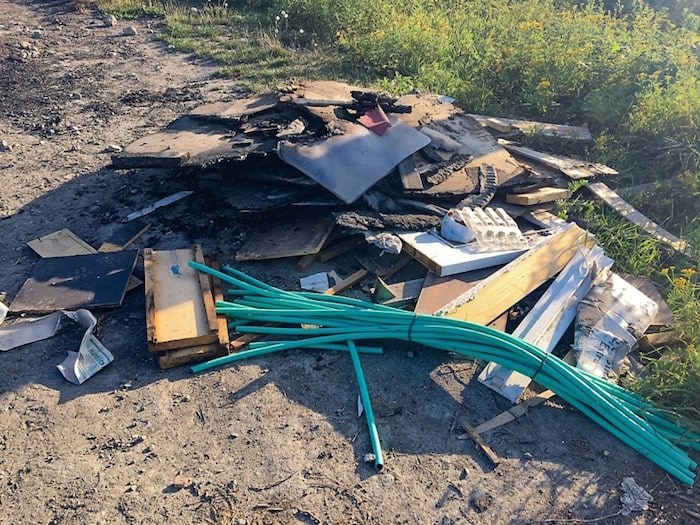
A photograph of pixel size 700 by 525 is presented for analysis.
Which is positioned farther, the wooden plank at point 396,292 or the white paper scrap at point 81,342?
the wooden plank at point 396,292

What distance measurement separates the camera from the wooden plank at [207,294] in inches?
154

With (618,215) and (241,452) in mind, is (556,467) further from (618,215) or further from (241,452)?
(618,215)

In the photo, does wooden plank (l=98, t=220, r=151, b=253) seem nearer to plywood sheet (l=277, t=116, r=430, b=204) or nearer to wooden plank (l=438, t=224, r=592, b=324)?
plywood sheet (l=277, t=116, r=430, b=204)

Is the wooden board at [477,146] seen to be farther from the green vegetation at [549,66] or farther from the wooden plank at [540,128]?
the green vegetation at [549,66]

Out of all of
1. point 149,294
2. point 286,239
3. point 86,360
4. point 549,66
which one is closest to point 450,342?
point 286,239

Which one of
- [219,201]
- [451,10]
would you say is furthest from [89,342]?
[451,10]

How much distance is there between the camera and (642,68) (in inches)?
263

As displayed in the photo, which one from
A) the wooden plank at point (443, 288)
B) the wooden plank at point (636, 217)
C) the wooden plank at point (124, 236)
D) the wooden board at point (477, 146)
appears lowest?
the wooden plank at point (124, 236)

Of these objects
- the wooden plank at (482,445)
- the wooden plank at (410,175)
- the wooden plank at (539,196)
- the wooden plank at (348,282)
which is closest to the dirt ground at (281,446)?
the wooden plank at (482,445)

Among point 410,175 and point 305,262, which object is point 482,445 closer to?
point 305,262

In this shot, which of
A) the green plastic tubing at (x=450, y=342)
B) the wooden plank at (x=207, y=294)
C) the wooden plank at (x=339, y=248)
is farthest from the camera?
the wooden plank at (x=339, y=248)

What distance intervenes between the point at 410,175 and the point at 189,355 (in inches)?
98.3

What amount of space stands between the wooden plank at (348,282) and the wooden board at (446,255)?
0.41m

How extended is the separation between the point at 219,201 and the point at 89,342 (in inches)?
72.0
